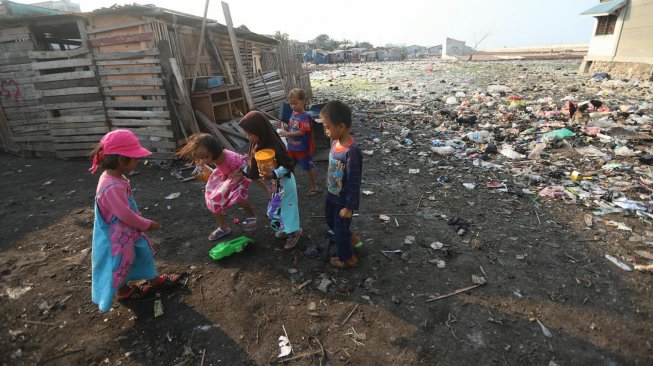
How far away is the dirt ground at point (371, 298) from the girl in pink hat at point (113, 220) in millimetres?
408

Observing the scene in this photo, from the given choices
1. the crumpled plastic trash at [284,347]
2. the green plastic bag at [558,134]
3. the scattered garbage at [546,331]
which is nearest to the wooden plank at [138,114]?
the crumpled plastic trash at [284,347]

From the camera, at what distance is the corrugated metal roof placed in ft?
43.3

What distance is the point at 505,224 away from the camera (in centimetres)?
356

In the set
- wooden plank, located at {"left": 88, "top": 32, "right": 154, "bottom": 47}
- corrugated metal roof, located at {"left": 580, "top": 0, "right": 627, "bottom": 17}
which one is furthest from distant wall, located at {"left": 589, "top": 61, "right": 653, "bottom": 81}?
wooden plank, located at {"left": 88, "top": 32, "right": 154, "bottom": 47}

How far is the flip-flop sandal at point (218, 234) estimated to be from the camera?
3.52 m

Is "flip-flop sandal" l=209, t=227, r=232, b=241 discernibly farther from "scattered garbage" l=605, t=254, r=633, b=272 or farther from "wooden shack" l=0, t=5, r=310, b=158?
"scattered garbage" l=605, t=254, r=633, b=272

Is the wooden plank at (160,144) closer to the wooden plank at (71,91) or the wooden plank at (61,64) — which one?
the wooden plank at (71,91)

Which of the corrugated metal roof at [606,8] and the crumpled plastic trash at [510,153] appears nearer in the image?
the crumpled plastic trash at [510,153]

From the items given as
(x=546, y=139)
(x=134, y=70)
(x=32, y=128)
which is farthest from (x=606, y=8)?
(x=32, y=128)

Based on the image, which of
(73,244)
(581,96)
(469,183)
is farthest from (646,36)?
(73,244)

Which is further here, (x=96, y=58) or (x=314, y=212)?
(x=96, y=58)

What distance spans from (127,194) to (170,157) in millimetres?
4279

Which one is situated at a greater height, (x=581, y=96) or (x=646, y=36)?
(x=646, y=36)

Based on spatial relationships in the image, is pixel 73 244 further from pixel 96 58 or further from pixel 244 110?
pixel 244 110
